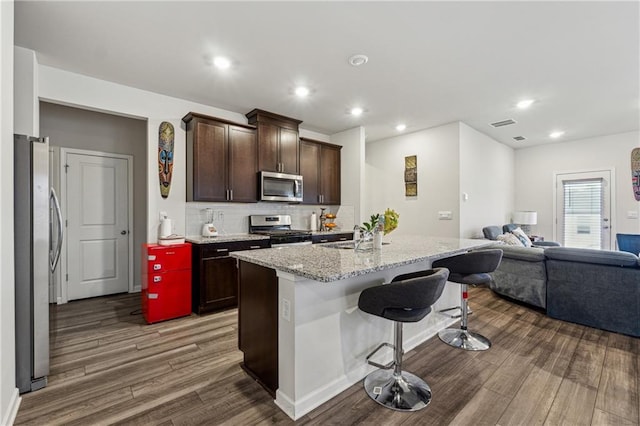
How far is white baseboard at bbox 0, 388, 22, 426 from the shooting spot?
164 centimetres

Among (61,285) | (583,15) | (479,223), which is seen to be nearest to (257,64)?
(583,15)

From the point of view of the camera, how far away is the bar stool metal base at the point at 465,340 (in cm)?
263

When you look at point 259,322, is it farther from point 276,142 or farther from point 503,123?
point 503,123

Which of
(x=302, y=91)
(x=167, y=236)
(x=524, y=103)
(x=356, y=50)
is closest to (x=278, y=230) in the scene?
(x=167, y=236)

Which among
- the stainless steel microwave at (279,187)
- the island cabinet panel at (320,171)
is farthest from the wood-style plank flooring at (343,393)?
the island cabinet panel at (320,171)

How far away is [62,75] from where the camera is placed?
3080 mm

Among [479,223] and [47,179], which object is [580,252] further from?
[47,179]

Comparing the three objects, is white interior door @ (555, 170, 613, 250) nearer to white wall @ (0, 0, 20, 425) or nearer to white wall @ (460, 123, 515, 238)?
white wall @ (460, 123, 515, 238)

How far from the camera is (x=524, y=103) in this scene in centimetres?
401

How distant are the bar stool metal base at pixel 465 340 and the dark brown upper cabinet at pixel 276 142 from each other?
312 centimetres

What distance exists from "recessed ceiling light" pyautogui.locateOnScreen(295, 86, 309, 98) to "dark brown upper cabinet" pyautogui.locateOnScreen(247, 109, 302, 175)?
2.69ft

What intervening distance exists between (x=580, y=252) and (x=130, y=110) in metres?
5.32

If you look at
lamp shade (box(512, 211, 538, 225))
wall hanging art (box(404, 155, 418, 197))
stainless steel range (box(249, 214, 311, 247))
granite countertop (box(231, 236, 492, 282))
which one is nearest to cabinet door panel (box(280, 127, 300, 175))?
stainless steel range (box(249, 214, 311, 247))

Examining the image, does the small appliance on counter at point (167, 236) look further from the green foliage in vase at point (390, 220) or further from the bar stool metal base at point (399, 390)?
the bar stool metal base at point (399, 390)
